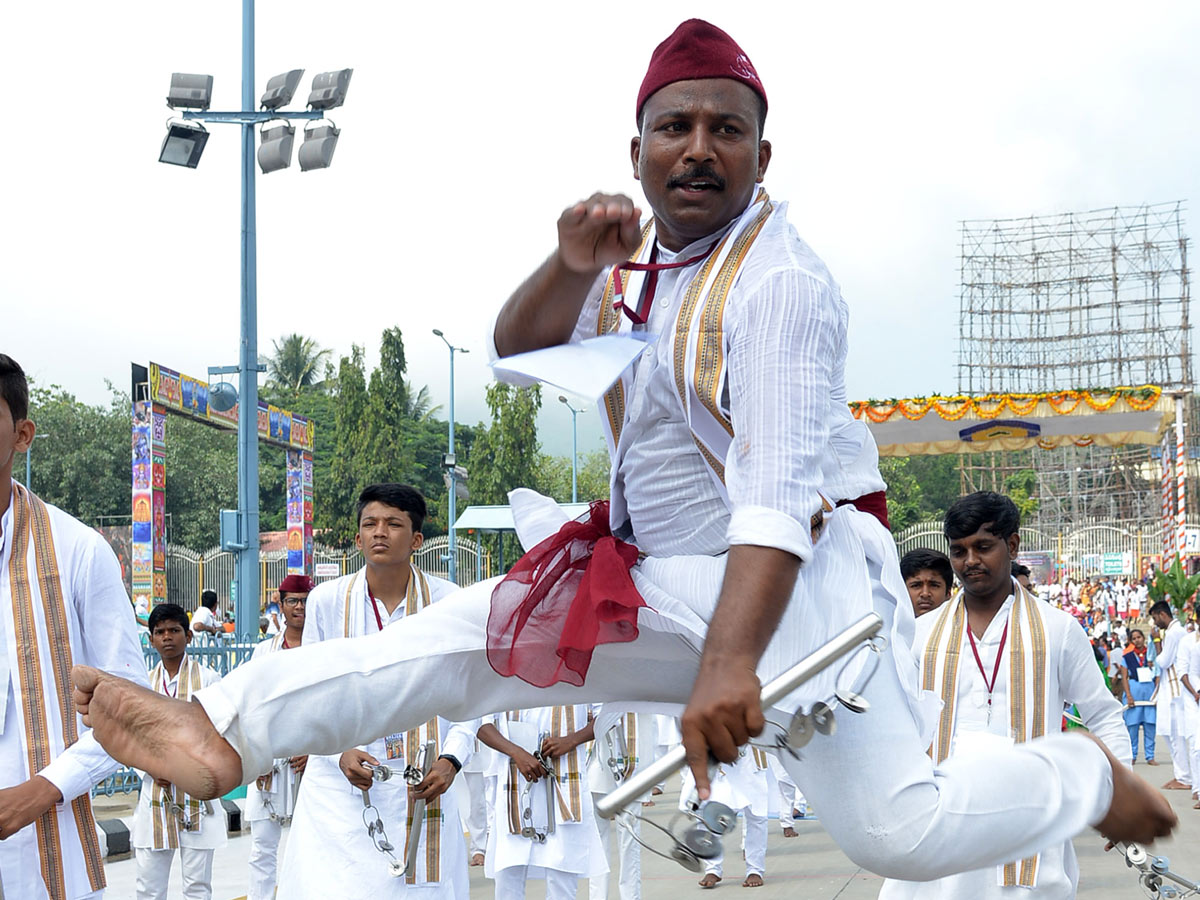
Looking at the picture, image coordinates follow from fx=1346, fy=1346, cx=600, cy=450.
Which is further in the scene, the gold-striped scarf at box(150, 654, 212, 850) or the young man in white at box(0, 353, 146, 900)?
the gold-striped scarf at box(150, 654, 212, 850)

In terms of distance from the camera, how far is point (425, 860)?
614cm

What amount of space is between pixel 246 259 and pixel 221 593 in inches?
716

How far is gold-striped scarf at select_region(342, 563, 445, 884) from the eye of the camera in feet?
20.2

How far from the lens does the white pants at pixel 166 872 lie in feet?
25.8

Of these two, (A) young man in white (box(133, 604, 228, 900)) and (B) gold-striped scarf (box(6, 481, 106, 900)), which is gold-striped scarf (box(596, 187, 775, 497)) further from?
(A) young man in white (box(133, 604, 228, 900))

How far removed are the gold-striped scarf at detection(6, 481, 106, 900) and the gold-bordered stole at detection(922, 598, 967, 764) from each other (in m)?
3.54

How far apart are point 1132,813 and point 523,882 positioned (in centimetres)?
554

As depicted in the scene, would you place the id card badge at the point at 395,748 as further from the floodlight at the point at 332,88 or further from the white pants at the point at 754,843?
the floodlight at the point at 332,88

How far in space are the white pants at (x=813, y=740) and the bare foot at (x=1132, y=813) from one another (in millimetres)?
47

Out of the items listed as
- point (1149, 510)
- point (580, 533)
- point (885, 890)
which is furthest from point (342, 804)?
point (1149, 510)

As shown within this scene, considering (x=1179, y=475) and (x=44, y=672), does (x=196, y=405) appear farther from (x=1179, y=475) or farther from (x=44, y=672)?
(x=44, y=672)

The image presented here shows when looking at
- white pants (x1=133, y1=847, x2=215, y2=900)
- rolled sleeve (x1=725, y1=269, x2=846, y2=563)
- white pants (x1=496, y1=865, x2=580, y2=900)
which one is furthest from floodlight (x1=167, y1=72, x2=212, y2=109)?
rolled sleeve (x1=725, y1=269, x2=846, y2=563)

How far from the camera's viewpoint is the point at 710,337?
113 inches

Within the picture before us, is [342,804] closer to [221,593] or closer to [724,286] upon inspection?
[724,286]
